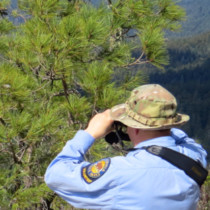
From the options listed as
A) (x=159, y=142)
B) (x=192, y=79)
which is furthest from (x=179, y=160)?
(x=192, y=79)

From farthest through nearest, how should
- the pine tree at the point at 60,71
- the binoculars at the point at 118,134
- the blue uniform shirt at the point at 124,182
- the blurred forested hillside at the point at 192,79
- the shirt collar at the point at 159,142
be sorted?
the blurred forested hillside at the point at 192,79
the pine tree at the point at 60,71
the binoculars at the point at 118,134
the shirt collar at the point at 159,142
the blue uniform shirt at the point at 124,182

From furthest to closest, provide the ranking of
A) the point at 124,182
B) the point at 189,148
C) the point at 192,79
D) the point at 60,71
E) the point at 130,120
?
the point at 192,79
the point at 60,71
the point at 189,148
the point at 130,120
the point at 124,182

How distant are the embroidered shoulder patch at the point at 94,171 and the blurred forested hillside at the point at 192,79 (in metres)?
75.4

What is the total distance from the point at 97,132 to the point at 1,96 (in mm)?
1343

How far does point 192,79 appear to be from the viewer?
117 meters

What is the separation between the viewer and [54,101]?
280cm

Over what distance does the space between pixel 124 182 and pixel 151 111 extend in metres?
0.25

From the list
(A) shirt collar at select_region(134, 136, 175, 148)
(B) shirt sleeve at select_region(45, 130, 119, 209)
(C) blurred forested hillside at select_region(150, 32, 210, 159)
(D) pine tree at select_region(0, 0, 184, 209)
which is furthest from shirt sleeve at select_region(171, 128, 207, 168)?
(C) blurred forested hillside at select_region(150, 32, 210, 159)

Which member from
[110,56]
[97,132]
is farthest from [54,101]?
[97,132]

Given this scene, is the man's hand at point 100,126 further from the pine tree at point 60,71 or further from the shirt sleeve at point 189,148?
the pine tree at point 60,71

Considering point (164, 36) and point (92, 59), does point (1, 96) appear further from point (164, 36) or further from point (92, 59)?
point (164, 36)

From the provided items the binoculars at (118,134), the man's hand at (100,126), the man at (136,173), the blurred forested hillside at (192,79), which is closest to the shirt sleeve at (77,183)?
the man at (136,173)

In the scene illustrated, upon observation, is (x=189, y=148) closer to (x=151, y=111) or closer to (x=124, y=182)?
(x=151, y=111)

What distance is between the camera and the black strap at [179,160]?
3.25 feet
